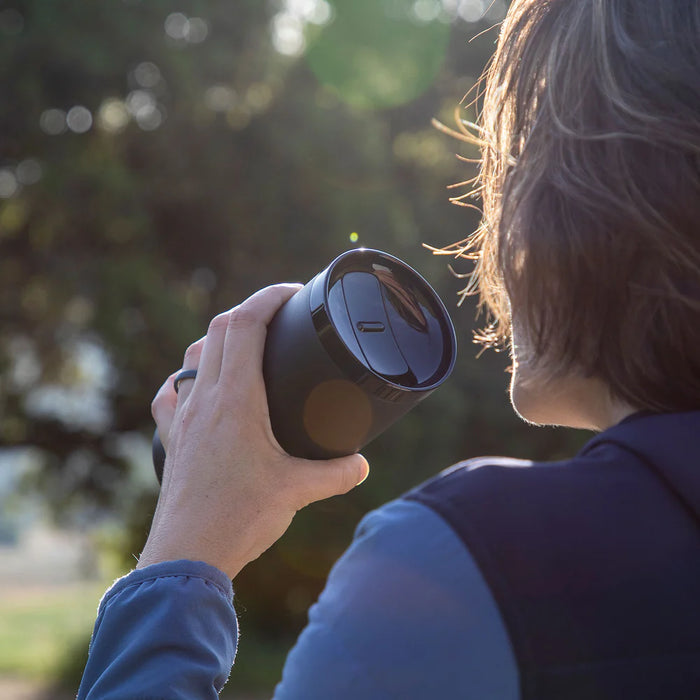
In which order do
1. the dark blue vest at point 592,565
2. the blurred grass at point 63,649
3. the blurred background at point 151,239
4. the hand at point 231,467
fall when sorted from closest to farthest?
the dark blue vest at point 592,565
the hand at point 231,467
the blurred background at point 151,239
the blurred grass at point 63,649

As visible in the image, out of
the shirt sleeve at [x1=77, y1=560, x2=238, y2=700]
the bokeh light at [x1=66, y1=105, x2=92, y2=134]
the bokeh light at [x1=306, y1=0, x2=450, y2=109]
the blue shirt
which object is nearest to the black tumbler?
the shirt sleeve at [x1=77, y1=560, x2=238, y2=700]

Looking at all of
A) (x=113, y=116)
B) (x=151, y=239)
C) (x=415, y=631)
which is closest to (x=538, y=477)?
(x=415, y=631)

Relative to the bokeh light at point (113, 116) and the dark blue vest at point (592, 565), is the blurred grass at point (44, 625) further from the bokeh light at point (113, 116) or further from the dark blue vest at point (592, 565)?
the dark blue vest at point (592, 565)

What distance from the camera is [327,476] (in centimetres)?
114

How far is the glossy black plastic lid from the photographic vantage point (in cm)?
108

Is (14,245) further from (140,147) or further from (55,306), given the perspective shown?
(140,147)

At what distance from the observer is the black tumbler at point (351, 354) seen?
1062mm

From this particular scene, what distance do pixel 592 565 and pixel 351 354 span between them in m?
0.48

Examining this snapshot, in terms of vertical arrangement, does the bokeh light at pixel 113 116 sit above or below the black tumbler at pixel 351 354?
above

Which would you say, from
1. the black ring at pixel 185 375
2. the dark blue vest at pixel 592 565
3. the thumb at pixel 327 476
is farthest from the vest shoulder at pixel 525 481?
the black ring at pixel 185 375

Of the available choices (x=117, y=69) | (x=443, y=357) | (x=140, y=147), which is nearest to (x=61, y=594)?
(x=140, y=147)

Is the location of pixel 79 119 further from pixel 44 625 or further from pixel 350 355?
pixel 350 355

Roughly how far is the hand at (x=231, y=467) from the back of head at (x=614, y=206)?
343 millimetres

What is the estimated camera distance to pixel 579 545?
0.64m
